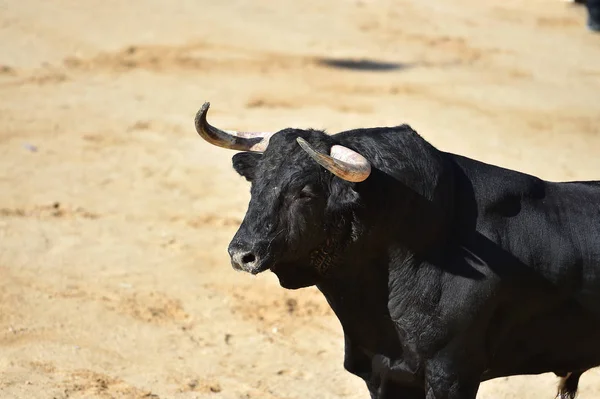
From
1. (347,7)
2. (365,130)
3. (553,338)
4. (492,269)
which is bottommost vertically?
(347,7)

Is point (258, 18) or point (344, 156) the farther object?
point (258, 18)

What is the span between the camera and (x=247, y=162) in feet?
19.1

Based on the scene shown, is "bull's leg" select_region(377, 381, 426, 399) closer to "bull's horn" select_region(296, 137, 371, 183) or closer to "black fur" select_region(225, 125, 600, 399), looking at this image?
"black fur" select_region(225, 125, 600, 399)

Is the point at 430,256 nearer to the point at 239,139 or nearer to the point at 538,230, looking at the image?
the point at 538,230

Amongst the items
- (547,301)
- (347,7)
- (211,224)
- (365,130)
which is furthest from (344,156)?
(347,7)

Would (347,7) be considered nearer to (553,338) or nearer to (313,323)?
(313,323)

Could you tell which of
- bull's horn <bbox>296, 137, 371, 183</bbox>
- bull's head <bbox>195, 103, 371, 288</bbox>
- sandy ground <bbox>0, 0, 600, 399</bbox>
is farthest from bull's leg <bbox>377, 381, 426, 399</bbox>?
sandy ground <bbox>0, 0, 600, 399</bbox>

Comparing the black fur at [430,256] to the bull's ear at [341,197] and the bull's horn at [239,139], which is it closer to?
the bull's ear at [341,197]

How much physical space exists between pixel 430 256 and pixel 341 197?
1.95ft

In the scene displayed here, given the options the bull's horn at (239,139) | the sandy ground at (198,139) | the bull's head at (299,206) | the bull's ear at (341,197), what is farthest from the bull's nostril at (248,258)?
the sandy ground at (198,139)

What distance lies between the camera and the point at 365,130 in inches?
232

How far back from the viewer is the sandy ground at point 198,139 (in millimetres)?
7891

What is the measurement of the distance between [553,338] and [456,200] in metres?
0.91

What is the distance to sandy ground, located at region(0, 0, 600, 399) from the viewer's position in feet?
25.9
